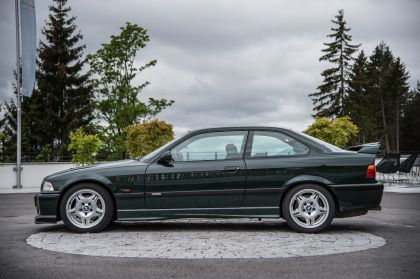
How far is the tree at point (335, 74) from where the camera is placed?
179ft

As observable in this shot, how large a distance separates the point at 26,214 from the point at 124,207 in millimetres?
4330

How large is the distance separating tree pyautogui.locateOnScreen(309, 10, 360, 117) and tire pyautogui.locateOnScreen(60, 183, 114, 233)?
49139mm

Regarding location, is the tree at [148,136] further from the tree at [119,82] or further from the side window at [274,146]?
the side window at [274,146]

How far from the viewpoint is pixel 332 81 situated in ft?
181

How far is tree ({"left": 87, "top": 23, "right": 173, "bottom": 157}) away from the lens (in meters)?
42.7

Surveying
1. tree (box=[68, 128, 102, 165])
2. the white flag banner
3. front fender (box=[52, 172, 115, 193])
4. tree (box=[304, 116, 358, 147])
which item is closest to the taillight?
front fender (box=[52, 172, 115, 193])

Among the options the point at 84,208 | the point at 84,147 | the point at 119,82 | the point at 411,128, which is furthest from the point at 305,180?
the point at 411,128

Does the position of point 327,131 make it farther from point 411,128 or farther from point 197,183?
point 411,128

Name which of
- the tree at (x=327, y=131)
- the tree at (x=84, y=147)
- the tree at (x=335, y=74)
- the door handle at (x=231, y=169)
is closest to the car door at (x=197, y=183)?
the door handle at (x=231, y=169)

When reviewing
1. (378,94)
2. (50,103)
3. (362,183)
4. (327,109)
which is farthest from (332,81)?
(362,183)

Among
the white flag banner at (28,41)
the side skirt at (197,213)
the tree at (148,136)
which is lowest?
the side skirt at (197,213)

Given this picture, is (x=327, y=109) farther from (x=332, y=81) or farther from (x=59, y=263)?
(x=59, y=263)

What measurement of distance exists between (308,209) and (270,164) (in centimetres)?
80

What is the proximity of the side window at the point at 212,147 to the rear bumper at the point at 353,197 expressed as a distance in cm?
142
